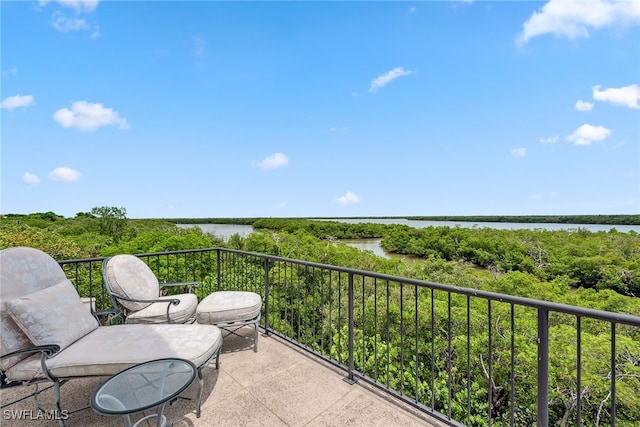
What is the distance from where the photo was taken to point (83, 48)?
192 inches

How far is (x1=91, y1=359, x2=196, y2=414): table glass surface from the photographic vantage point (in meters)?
1.48

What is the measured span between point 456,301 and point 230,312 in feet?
41.6

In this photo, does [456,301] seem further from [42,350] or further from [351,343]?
[42,350]

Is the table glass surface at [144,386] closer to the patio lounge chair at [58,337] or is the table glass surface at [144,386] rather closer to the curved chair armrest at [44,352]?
the patio lounge chair at [58,337]

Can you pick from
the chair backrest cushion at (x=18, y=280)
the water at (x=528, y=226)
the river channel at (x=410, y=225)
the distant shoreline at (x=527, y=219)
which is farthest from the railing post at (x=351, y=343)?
the water at (x=528, y=226)

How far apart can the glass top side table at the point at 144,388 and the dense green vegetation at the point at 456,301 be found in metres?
1.11

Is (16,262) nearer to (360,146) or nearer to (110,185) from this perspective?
(110,185)

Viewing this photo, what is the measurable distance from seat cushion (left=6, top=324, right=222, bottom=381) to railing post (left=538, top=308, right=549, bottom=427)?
2.04 metres

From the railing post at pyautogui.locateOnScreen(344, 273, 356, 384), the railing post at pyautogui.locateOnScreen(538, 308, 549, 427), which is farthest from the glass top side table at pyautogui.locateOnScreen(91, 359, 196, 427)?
the railing post at pyautogui.locateOnScreen(538, 308, 549, 427)

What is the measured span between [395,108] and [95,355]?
9.22 metres

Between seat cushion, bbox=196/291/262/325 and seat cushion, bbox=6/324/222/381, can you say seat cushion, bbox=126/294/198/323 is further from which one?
seat cushion, bbox=6/324/222/381

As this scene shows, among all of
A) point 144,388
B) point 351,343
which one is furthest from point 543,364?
point 144,388

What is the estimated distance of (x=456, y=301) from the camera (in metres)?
13.1

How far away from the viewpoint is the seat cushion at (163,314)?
2.93 meters
